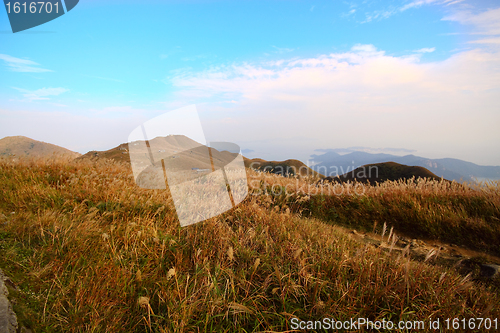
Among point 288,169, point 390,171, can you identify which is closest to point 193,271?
point 288,169

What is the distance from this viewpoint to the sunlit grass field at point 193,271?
255 cm

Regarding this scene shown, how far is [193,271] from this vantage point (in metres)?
3.44

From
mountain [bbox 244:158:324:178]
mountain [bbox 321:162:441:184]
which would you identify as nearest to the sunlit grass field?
mountain [bbox 244:158:324:178]

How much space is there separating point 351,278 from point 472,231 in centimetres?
489

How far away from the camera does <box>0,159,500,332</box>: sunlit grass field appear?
2.55 metres

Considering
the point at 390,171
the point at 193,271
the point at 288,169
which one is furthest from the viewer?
the point at 390,171

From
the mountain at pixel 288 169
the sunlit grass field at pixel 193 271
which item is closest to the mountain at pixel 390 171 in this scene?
the mountain at pixel 288 169

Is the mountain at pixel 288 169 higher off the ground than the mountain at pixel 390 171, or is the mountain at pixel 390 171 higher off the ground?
the mountain at pixel 288 169

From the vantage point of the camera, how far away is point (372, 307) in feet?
9.12

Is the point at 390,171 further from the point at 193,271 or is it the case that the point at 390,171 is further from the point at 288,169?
the point at 193,271

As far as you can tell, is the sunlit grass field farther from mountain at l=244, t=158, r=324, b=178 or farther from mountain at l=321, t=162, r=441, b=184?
mountain at l=321, t=162, r=441, b=184

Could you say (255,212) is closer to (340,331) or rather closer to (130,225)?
(130,225)

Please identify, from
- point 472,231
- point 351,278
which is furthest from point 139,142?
point 472,231

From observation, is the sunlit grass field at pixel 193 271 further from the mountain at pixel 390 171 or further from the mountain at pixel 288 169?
the mountain at pixel 390 171
